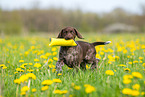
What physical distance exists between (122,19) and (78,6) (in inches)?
590

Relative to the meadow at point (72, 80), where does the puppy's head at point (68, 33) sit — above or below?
above

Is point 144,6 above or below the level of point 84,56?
above

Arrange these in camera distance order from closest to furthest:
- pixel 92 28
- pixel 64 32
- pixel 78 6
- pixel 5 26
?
pixel 64 32
pixel 5 26
pixel 92 28
pixel 78 6

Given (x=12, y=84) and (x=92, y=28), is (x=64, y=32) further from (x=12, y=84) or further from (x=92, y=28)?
(x=92, y=28)

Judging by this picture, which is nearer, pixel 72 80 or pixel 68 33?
pixel 72 80

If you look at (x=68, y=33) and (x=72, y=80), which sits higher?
(x=68, y=33)

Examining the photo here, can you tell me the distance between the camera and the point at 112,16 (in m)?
39.3

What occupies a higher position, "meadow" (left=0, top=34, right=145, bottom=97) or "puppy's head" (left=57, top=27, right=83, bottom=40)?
"puppy's head" (left=57, top=27, right=83, bottom=40)

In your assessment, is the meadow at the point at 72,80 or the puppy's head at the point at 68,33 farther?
the puppy's head at the point at 68,33

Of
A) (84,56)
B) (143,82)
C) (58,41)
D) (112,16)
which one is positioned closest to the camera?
(143,82)

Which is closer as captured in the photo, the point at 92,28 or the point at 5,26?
the point at 5,26

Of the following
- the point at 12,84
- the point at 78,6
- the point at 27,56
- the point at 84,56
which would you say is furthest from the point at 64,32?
the point at 78,6

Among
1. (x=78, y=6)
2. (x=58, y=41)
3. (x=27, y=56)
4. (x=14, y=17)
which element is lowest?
(x=27, y=56)

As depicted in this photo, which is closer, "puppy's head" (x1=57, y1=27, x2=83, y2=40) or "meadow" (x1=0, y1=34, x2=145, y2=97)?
"meadow" (x1=0, y1=34, x2=145, y2=97)
